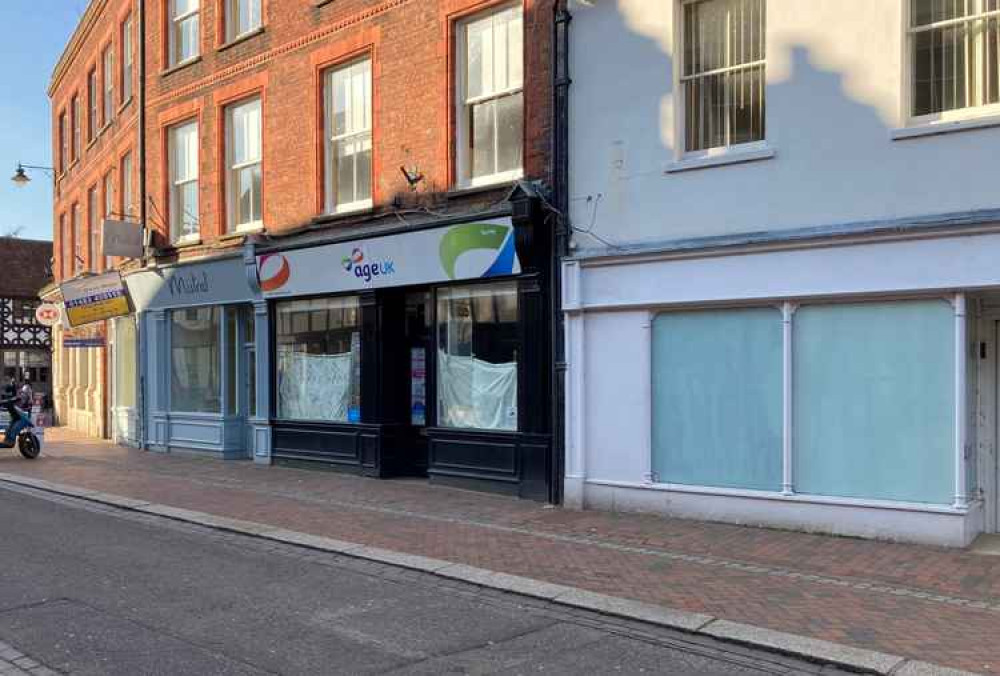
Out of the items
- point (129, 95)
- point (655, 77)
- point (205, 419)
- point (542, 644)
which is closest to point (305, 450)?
point (205, 419)

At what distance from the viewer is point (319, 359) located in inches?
565

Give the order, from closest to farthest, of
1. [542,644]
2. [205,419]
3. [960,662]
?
1. [960,662]
2. [542,644]
3. [205,419]

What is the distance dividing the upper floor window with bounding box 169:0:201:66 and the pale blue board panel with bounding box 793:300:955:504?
13632 mm

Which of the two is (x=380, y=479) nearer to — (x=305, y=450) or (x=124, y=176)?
(x=305, y=450)

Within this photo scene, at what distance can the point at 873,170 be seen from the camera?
8445 mm

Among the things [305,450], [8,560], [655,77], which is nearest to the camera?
[8,560]

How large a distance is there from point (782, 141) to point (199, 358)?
12517 mm

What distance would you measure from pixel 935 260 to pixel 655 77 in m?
A: 3.69

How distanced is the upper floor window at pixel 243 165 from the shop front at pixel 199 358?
0.91 m

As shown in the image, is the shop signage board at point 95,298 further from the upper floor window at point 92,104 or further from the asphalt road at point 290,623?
the asphalt road at point 290,623

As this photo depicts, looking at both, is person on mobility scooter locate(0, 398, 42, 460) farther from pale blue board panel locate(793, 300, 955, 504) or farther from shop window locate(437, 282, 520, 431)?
pale blue board panel locate(793, 300, 955, 504)

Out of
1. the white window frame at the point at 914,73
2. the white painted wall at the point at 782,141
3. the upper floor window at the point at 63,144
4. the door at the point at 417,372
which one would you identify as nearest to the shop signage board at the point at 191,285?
the door at the point at 417,372

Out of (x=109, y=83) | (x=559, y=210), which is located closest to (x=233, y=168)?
(x=109, y=83)

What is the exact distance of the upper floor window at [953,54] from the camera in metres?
8.15
